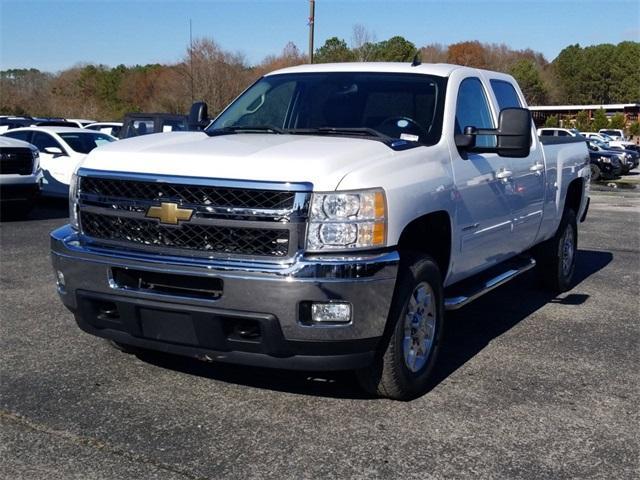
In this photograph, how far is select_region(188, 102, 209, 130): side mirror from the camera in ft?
20.7

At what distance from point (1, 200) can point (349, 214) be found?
30.6 ft

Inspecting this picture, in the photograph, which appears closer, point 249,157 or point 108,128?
point 249,157

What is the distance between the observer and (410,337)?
4.60 meters

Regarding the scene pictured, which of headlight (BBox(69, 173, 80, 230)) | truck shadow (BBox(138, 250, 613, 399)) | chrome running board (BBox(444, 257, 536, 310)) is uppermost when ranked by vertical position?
headlight (BBox(69, 173, 80, 230))

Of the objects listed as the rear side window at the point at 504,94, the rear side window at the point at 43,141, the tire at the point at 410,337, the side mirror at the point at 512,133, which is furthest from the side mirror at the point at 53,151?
the tire at the point at 410,337

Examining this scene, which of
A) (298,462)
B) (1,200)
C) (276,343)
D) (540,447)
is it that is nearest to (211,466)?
(298,462)

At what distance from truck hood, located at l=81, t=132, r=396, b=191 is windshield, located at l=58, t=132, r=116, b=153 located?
10776 mm

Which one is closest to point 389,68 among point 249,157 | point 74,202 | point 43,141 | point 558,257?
point 249,157

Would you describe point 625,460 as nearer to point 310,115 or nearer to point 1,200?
point 310,115

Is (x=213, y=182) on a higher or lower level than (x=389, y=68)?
lower

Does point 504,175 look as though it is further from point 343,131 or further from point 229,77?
point 229,77

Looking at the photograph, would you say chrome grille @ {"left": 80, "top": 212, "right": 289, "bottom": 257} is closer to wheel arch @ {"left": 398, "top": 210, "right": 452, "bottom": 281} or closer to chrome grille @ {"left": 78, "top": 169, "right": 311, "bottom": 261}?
chrome grille @ {"left": 78, "top": 169, "right": 311, "bottom": 261}

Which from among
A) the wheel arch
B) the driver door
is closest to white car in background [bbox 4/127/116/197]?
the driver door

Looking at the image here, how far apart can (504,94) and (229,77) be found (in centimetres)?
3883
